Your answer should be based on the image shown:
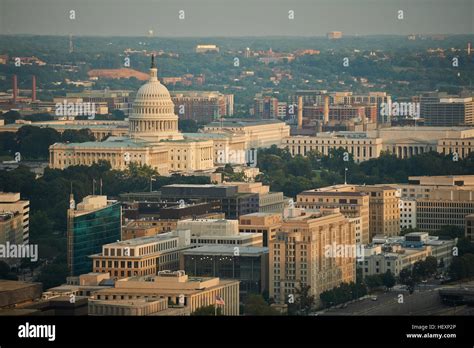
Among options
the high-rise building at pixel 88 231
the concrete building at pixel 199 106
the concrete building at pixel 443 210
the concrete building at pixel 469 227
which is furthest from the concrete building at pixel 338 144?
the high-rise building at pixel 88 231

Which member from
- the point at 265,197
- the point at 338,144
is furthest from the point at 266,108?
the point at 265,197

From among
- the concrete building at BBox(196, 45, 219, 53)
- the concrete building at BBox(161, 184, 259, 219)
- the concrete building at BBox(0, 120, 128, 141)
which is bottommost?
the concrete building at BBox(0, 120, 128, 141)

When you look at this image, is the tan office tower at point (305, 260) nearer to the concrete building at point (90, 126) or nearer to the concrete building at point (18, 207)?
the concrete building at point (18, 207)

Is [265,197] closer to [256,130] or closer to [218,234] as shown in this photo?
[218,234]

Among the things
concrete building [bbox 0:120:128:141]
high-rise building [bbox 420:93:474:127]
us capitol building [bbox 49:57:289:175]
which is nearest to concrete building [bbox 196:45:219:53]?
high-rise building [bbox 420:93:474:127]

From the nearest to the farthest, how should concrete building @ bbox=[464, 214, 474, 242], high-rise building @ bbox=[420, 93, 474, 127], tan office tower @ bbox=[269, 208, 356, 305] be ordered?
tan office tower @ bbox=[269, 208, 356, 305] → concrete building @ bbox=[464, 214, 474, 242] → high-rise building @ bbox=[420, 93, 474, 127]

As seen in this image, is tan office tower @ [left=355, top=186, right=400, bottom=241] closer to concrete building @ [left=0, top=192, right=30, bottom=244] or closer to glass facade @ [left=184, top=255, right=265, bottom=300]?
concrete building @ [left=0, top=192, right=30, bottom=244]
